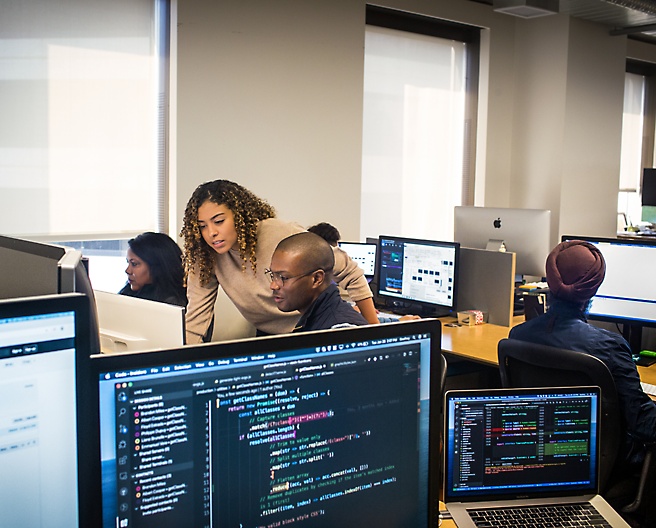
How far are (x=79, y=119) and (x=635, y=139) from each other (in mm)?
6699

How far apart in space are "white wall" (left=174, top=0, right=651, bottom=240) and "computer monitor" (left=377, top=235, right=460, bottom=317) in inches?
41.1

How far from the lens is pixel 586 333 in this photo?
98.1 inches

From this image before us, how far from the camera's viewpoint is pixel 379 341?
1216 mm

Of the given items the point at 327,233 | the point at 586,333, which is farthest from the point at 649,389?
the point at 327,233

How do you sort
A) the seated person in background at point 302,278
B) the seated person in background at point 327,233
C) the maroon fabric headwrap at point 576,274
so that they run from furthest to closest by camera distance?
the seated person in background at point 327,233
the maroon fabric headwrap at point 576,274
the seated person in background at point 302,278

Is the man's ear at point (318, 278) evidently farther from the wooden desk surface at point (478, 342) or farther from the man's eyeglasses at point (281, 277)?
the wooden desk surface at point (478, 342)

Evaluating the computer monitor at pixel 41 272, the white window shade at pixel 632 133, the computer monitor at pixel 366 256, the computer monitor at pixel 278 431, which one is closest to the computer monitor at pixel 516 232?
the computer monitor at pixel 366 256

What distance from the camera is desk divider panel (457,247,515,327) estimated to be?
3.97 metres

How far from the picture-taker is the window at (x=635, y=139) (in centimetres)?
845

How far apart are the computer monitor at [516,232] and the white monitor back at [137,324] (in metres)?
3.16

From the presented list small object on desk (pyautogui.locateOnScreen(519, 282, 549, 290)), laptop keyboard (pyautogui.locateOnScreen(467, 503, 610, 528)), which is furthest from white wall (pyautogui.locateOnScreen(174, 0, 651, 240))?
laptop keyboard (pyautogui.locateOnScreen(467, 503, 610, 528))

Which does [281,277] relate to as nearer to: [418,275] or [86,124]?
[418,275]

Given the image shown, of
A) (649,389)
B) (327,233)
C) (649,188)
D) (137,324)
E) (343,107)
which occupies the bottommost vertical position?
(649,389)

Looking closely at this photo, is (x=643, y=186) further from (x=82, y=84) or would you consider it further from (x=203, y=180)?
(x=82, y=84)
